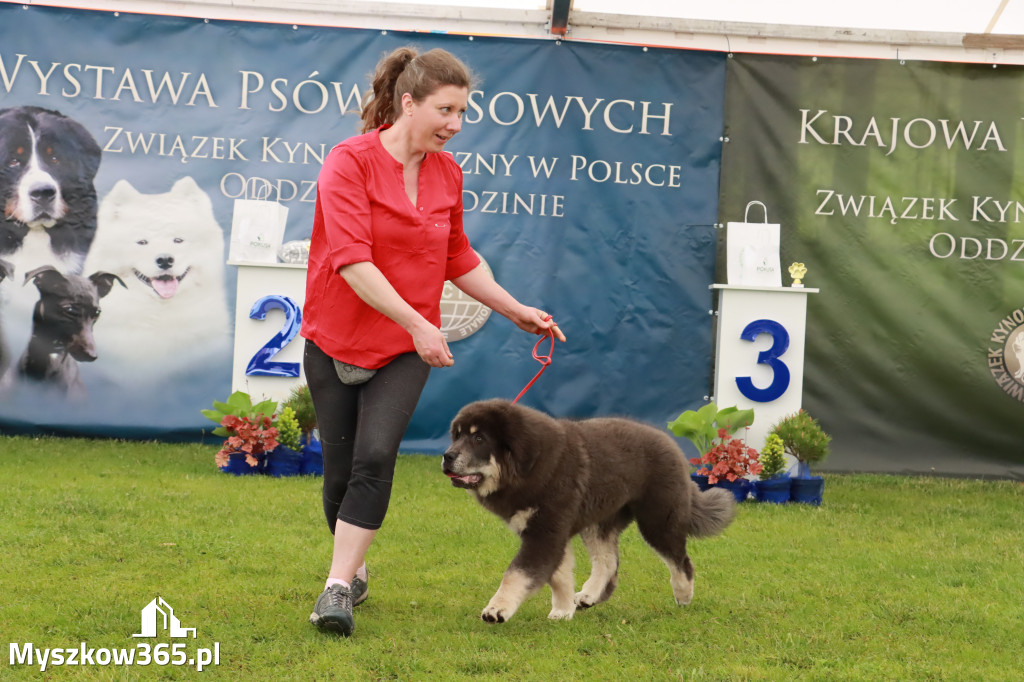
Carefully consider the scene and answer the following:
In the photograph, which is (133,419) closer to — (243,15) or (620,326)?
(243,15)

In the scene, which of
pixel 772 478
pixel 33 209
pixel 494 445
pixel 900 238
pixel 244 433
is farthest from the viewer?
pixel 900 238

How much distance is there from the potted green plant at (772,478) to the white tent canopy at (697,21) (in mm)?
3176

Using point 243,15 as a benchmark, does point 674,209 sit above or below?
below

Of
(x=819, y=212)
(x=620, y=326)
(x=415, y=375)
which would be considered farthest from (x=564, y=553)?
(x=819, y=212)

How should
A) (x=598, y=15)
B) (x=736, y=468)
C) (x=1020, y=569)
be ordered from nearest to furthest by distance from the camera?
(x=1020, y=569), (x=736, y=468), (x=598, y=15)

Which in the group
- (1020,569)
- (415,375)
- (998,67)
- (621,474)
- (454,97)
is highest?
(998,67)

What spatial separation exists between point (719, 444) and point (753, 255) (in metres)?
1.37

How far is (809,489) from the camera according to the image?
6582 millimetres

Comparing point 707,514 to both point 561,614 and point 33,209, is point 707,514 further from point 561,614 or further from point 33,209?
point 33,209

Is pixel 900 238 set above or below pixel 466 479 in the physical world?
above

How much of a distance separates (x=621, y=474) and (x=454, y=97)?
1494 mm

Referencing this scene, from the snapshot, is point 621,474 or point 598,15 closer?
point 621,474

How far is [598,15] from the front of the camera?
7.84m

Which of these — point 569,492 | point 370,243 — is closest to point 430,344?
point 370,243
